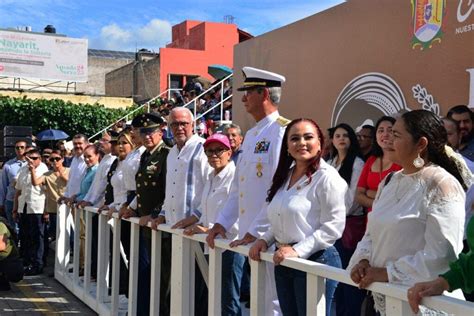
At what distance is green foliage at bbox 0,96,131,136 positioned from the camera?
19484 millimetres

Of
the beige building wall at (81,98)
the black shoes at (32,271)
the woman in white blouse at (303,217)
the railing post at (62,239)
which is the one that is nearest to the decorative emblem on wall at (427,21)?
the woman in white blouse at (303,217)

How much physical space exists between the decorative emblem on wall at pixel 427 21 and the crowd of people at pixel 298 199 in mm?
1304

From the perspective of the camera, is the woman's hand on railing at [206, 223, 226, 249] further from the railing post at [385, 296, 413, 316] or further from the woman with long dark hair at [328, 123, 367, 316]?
the railing post at [385, 296, 413, 316]

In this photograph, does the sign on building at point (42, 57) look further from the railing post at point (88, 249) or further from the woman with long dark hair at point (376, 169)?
the woman with long dark hair at point (376, 169)

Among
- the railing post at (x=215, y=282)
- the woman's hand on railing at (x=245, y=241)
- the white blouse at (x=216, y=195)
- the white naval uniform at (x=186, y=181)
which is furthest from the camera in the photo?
the white naval uniform at (x=186, y=181)

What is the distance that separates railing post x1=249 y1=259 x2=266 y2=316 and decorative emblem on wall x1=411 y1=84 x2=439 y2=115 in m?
3.25

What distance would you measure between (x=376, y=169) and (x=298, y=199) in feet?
5.09

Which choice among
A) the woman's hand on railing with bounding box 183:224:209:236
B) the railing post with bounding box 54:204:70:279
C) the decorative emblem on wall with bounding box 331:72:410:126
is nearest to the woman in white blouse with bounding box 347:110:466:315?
the woman's hand on railing with bounding box 183:224:209:236

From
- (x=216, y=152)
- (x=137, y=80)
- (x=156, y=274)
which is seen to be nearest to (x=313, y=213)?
(x=216, y=152)

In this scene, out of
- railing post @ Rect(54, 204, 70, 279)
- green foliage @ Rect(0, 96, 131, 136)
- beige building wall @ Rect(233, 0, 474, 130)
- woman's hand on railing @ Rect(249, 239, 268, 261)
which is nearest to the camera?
woman's hand on railing @ Rect(249, 239, 268, 261)

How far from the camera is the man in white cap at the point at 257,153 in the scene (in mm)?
3465

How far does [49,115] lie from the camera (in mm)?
19656

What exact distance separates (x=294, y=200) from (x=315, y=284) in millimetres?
518

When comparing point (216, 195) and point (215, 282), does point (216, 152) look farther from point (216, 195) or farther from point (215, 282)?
point (215, 282)
